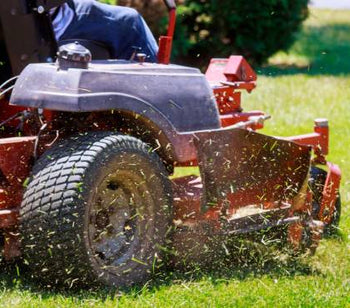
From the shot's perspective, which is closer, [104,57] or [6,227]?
[6,227]

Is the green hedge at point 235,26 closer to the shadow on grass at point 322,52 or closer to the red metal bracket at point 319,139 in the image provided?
the shadow on grass at point 322,52

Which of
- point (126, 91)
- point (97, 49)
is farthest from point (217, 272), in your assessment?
point (97, 49)

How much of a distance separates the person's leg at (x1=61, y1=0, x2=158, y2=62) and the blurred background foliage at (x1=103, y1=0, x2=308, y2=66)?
22.8ft

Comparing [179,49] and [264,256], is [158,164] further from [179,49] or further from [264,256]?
[179,49]

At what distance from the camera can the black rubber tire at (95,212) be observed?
3.49 meters

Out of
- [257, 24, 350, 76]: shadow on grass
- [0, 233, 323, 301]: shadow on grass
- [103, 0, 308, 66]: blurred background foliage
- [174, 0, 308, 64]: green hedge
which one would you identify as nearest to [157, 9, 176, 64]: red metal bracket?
[0, 233, 323, 301]: shadow on grass

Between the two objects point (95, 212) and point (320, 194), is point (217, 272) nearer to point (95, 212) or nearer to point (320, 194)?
point (95, 212)

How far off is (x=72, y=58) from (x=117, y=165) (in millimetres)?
462

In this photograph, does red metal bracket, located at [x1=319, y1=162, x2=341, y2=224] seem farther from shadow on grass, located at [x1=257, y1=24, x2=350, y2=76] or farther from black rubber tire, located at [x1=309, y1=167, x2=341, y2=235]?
shadow on grass, located at [x1=257, y1=24, x2=350, y2=76]

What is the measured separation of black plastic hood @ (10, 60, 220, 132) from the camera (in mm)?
3625

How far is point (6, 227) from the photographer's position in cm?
363

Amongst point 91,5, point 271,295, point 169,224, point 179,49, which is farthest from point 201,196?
point 179,49

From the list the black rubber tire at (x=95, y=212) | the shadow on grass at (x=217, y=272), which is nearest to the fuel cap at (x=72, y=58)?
the black rubber tire at (x=95, y=212)

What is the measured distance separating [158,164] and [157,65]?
1.72ft
